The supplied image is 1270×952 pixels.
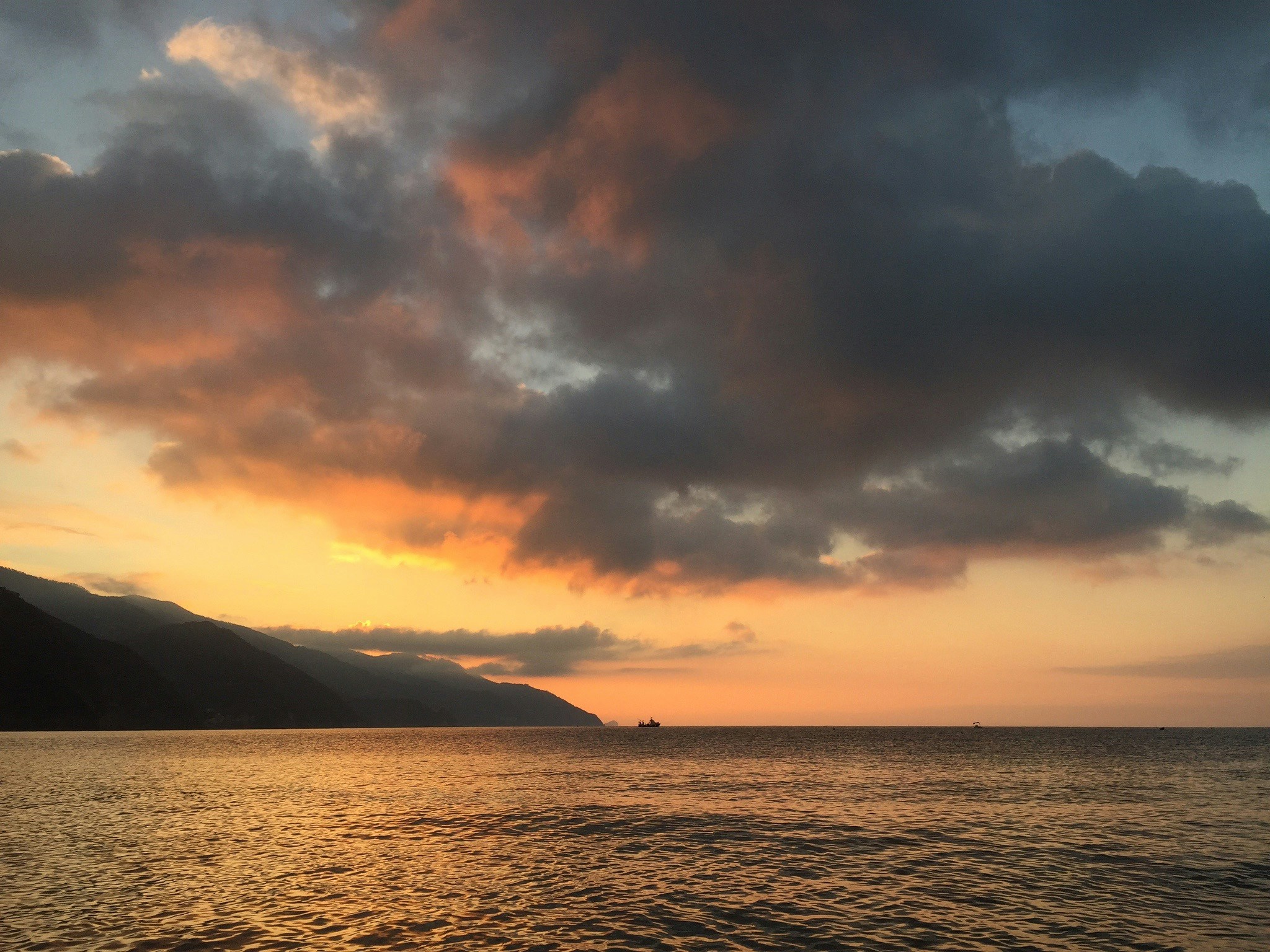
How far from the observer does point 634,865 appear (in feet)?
138

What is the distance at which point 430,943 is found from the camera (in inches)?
1093

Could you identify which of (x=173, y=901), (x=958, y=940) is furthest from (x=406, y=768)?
(x=958, y=940)

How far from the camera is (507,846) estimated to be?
158ft

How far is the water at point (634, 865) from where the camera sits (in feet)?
96.0

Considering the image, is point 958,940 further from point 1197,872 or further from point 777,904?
point 1197,872

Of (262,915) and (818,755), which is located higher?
(262,915)

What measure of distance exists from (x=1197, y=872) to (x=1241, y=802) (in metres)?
42.9

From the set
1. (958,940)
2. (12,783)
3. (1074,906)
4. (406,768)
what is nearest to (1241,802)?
(1074,906)

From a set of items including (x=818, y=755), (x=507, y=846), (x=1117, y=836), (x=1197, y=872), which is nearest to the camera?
(x=1197, y=872)

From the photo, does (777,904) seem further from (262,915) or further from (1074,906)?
(262,915)

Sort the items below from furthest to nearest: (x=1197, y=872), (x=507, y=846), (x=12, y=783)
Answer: (x=12, y=783), (x=507, y=846), (x=1197, y=872)

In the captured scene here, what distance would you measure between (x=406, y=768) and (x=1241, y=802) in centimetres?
10354

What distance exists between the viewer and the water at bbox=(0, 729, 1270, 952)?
96.0 ft

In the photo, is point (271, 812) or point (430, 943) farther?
point (271, 812)
